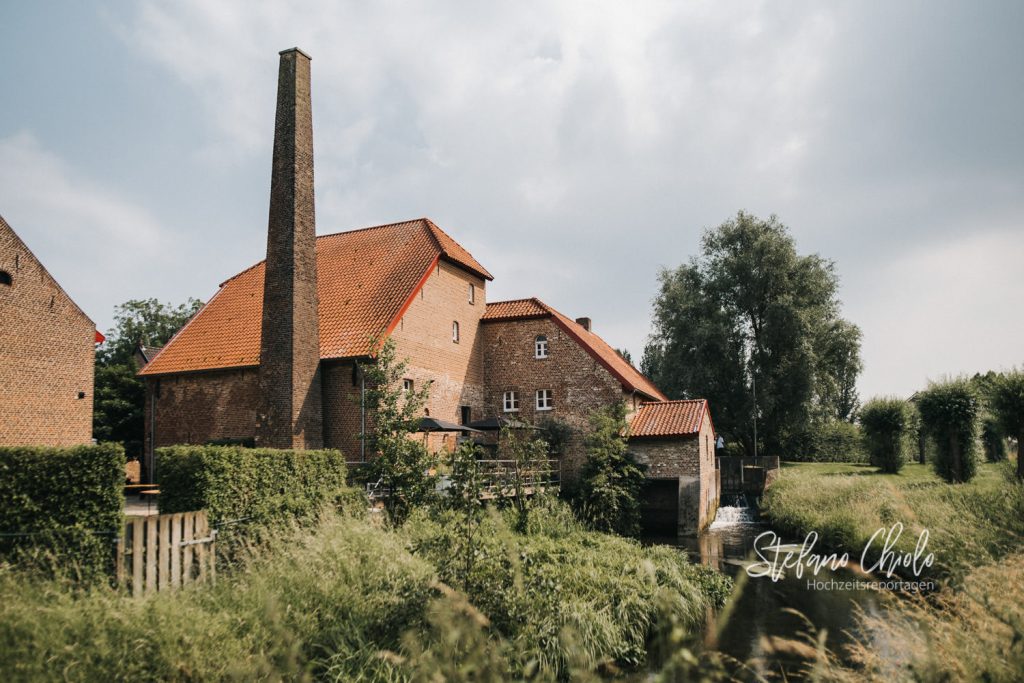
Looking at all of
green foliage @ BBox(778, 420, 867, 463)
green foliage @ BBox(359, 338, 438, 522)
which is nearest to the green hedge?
green foliage @ BBox(359, 338, 438, 522)

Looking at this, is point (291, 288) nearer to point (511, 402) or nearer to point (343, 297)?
point (343, 297)

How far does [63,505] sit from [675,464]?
18.5 metres

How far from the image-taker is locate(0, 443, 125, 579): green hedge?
8477 millimetres

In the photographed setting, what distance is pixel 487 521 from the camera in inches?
488

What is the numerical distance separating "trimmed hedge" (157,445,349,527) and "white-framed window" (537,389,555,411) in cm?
1369

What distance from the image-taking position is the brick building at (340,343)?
19.8 metres

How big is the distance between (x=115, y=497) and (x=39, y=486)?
2.94ft

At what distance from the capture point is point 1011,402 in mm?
22969

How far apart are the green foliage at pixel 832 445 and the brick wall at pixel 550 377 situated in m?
22.8

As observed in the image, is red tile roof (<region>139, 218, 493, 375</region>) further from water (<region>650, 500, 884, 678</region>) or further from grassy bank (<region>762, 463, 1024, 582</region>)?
grassy bank (<region>762, 463, 1024, 582</region>)

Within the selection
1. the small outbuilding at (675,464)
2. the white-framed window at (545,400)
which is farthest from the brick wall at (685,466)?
the white-framed window at (545,400)

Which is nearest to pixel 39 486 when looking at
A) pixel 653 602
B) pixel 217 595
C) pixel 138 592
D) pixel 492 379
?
pixel 138 592

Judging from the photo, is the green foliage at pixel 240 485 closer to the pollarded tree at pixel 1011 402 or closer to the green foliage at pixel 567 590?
the green foliage at pixel 567 590

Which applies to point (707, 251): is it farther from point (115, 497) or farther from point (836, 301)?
point (115, 497)
